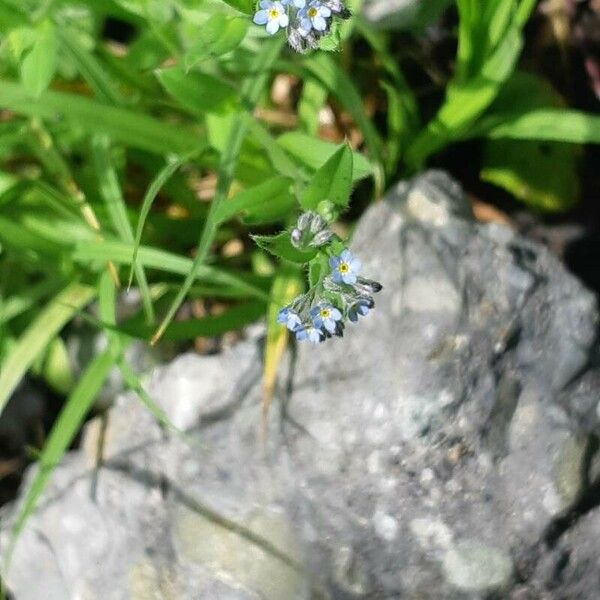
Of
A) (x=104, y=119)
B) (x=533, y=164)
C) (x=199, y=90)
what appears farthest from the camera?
(x=533, y=164)

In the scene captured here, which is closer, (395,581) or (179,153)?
(395,581)

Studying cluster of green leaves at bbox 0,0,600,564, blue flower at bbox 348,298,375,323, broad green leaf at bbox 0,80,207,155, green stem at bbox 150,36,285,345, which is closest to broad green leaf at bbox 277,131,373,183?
cluster of green leaves at bbox 0,0,600,564

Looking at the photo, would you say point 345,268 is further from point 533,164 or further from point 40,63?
point 533,164

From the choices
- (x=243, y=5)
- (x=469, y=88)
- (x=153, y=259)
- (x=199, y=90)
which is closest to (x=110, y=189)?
(x=153, y=259)

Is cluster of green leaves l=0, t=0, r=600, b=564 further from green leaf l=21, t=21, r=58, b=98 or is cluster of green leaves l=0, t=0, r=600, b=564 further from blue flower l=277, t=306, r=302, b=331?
blue flower l=277, t=306, r=302, b=331

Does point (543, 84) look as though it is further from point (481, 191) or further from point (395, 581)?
point (395, 581)

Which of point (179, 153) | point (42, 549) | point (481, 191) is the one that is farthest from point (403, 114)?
point (42, 549)

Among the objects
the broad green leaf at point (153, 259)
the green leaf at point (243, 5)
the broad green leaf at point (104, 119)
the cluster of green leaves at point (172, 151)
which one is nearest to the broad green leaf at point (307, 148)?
the cluster of green leaves at point (172, 151)
